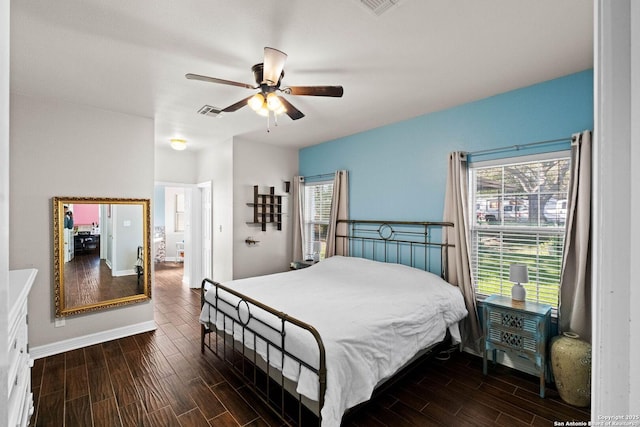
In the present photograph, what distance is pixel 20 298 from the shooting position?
1.50 metres

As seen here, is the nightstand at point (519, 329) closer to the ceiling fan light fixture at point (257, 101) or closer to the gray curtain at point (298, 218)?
the ceiling fan light fixture at point (257, 101)

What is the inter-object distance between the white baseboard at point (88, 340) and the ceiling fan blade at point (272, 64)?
10.9 ft

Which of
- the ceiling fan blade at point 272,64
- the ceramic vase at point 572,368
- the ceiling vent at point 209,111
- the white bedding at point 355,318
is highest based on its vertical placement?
the ceiling vent at point 209,111

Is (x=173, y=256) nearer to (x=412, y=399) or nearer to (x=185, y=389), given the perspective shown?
(x=185, y=389)

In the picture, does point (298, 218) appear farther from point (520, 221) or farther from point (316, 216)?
point (520, 221)

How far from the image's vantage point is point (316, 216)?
5.23m

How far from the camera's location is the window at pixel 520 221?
266 cm

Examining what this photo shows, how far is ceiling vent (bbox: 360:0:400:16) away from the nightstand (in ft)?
8.32

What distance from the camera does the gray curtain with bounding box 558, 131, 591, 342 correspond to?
2355 mm

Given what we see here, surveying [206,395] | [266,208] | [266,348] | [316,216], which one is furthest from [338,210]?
[206,395]

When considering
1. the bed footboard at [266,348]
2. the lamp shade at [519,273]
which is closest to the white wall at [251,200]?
the bed footboard at [266,348]

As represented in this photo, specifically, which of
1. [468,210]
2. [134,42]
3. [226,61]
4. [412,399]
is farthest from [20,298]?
[468,210]

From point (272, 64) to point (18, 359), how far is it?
2.24 meters

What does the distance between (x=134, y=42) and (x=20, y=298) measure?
178cm
